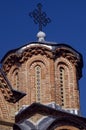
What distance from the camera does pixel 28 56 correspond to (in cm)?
2319

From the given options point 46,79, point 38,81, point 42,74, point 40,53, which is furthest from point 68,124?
point 40,53

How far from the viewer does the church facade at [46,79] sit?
68.1 ft

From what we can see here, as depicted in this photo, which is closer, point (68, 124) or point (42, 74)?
point (68, 124)

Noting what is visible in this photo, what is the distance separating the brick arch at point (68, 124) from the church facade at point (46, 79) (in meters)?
0.05

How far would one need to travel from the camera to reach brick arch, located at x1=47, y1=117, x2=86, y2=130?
66.4 ft

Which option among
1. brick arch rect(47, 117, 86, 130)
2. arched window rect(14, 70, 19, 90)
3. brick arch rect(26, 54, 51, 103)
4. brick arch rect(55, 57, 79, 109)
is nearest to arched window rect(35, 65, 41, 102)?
brick arch rect(26, 54, 51, 103)

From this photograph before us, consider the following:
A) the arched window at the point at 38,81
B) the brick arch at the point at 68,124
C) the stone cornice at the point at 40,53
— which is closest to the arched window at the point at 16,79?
the stone cornice at the point at 40,53

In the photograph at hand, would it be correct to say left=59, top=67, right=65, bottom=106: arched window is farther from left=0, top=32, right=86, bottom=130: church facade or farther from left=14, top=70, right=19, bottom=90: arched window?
left=14, top=70, right=19, bottom=90: arched window

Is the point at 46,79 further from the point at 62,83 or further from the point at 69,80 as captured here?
the point at 69,80

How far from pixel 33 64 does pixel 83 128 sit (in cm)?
464

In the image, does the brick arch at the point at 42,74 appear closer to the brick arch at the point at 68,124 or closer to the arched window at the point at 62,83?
the arched window at the point at 62,83

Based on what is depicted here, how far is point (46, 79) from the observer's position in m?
22.7

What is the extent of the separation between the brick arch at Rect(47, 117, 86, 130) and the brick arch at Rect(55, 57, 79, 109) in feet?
6.61

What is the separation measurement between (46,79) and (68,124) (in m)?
3.17
